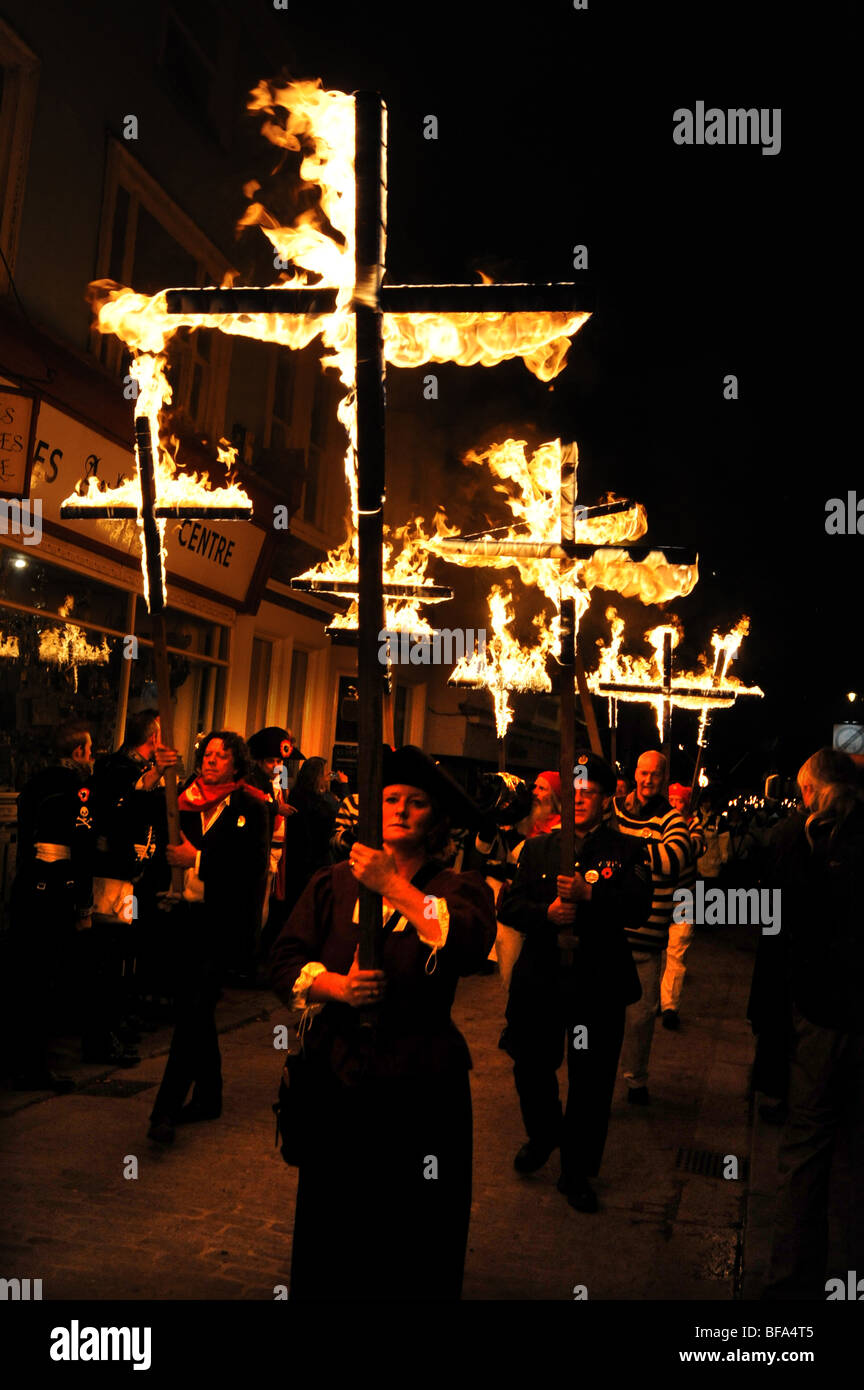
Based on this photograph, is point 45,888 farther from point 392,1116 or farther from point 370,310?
point 370,310

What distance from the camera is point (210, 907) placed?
648 cm

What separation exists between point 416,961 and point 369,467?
1529 millimetres


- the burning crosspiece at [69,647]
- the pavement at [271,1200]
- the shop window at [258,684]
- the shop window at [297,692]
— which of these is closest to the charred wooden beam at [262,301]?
the pavement at [271,1200]

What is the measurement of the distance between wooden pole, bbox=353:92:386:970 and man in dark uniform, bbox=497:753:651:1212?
8.79ft

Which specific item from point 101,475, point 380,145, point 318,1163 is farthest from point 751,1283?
point 101,475

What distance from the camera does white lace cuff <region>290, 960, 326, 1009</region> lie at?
11.7 feet

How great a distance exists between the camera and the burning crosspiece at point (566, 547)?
6.15m

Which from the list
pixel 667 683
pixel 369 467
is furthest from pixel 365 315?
pixel 667 683

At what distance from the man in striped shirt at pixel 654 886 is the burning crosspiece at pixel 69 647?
17.8 ft

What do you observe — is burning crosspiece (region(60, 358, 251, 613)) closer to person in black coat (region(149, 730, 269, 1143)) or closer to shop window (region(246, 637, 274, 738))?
person in black coat (region(149, 730, 269, 1143))

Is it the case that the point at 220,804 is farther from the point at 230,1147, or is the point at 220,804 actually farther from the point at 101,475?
the point at 101,475

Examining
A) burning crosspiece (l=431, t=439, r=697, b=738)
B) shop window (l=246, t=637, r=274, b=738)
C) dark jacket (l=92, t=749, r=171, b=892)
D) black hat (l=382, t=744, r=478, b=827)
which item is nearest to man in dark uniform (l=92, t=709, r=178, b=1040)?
dark jacket (l=92, t=749, r=171, b=892)

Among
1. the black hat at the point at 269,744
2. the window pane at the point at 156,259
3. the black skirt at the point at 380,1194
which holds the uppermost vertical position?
the window pane at the point at 156,259

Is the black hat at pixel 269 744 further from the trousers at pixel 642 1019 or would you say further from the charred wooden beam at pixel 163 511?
the charred wooden beam at pixel 163 511
